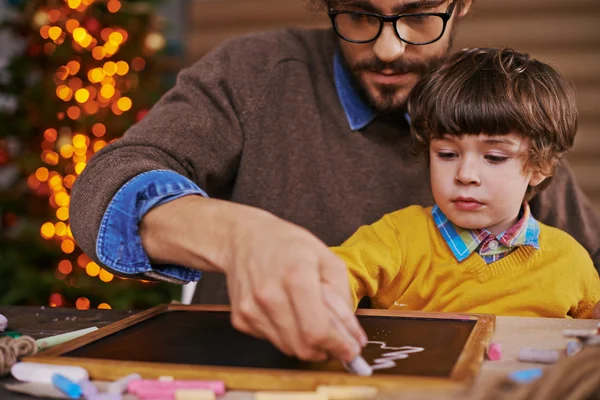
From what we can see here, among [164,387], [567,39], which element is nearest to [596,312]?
[164,387]

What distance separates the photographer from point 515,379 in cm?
61

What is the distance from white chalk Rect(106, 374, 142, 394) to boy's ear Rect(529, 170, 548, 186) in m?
0.84

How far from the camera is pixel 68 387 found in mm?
686

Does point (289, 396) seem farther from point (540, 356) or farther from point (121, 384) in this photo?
point (540, 356)

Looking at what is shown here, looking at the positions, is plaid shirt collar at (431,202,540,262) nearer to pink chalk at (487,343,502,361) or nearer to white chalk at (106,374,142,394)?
pink chalk at (487,343,502,361)

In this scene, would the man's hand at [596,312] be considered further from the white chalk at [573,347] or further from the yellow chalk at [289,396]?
the yellow chalk at [289,396]

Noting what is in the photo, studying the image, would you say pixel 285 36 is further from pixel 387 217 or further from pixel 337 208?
pixel 387 217

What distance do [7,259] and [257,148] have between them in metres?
2.14

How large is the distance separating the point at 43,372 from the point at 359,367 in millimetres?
338

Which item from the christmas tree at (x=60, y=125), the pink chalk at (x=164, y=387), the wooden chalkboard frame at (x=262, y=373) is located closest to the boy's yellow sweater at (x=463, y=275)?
the wooden chalkboard frame at (x=262, y=373)

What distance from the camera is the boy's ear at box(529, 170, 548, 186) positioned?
127 cm

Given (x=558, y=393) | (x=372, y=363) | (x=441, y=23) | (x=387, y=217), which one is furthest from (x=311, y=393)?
(x=441, y=23)

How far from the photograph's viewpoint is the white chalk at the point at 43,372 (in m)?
0.73

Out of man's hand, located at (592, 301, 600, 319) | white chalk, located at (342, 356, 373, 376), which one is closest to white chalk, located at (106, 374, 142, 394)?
white chalk, located at (342, 356, 373, 376)
